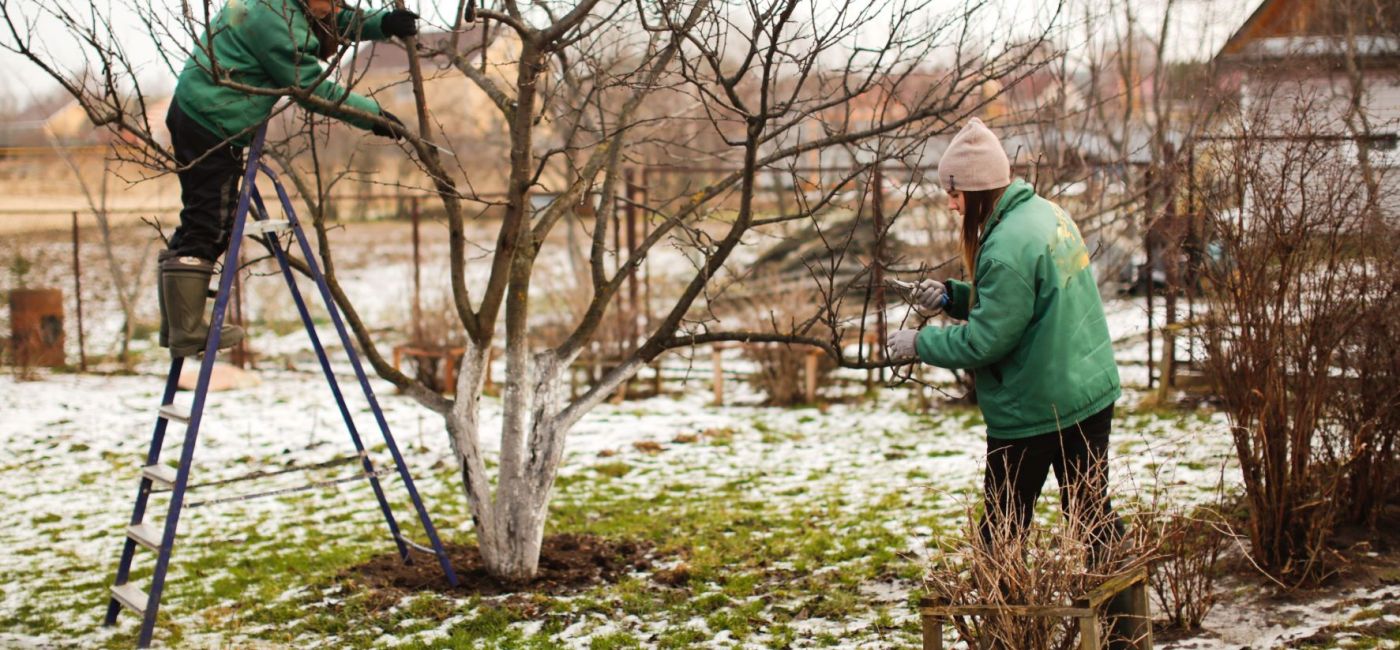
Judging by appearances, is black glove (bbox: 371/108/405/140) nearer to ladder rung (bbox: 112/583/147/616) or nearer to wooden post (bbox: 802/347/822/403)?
ladder rung (bbox: 112/583/147/616)

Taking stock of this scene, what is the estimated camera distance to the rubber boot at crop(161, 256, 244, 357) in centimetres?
444

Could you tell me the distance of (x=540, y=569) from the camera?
5.14 m

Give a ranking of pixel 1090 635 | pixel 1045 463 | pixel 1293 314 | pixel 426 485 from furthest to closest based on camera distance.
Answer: pixel 426 485
pixel 1293 314
pixel 1045 463
pixel 1090 635

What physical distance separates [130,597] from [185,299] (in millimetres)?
1110

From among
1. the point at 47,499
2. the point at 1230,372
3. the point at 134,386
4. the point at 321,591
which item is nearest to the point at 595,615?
the point at 321,591

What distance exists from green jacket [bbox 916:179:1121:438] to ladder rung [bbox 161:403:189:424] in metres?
2.71

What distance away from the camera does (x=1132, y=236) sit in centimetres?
886

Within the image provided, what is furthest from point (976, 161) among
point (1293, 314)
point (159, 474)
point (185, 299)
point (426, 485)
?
point (426, 485)

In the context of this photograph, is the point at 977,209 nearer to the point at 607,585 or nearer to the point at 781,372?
the point at 607,585

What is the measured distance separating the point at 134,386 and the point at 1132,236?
857cm

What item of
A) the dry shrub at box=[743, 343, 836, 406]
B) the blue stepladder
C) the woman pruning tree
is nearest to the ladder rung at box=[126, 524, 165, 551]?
the blue stepladder

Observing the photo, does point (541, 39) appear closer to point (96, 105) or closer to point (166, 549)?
point (96, 105)

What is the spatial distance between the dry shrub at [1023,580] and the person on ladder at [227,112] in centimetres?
251

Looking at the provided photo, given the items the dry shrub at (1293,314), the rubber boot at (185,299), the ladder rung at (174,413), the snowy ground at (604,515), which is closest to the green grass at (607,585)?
the snowy ground at (604,515)
